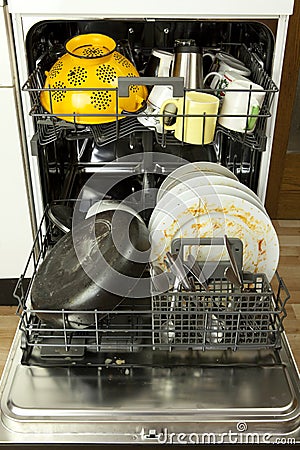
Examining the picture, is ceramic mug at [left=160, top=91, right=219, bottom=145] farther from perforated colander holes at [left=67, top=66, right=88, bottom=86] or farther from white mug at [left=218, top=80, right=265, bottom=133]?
perforated colander holes at [left=67, top=66, right=88, bottom=86]

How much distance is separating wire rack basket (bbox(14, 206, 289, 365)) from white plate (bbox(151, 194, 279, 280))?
0.11 metres

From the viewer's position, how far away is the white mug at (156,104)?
1.13 meters

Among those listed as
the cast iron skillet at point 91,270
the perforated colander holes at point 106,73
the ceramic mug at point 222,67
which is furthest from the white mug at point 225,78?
the cast iron skillet at point 91,270

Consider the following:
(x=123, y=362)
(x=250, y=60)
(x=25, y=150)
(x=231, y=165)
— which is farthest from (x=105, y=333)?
(x=250, y=60)

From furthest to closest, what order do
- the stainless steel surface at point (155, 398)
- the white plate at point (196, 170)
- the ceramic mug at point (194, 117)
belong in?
1. the white plate at point (196, 170)
2. the ceramic mug at point (194, 117)
3. the stainless steel surface at point (155, 398)

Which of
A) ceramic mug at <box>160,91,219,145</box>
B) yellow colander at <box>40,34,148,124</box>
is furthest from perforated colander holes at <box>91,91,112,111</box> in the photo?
ceramic mug at <box>160,91,219,145</box>

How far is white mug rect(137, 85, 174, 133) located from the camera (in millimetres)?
1130

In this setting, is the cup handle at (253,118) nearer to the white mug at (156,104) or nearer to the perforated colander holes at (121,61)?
the white mug at (156,104)

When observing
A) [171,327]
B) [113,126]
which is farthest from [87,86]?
[171,327]

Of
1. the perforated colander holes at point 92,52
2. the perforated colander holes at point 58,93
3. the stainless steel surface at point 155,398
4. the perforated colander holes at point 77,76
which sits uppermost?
the perforated colander holes at point 92,52

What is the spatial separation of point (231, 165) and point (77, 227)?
1.72 ft

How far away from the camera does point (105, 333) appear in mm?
1059

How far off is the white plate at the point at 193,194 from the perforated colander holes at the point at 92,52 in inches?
12.5

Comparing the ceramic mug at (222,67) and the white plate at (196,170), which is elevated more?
the ceramic mug at (222,67)
